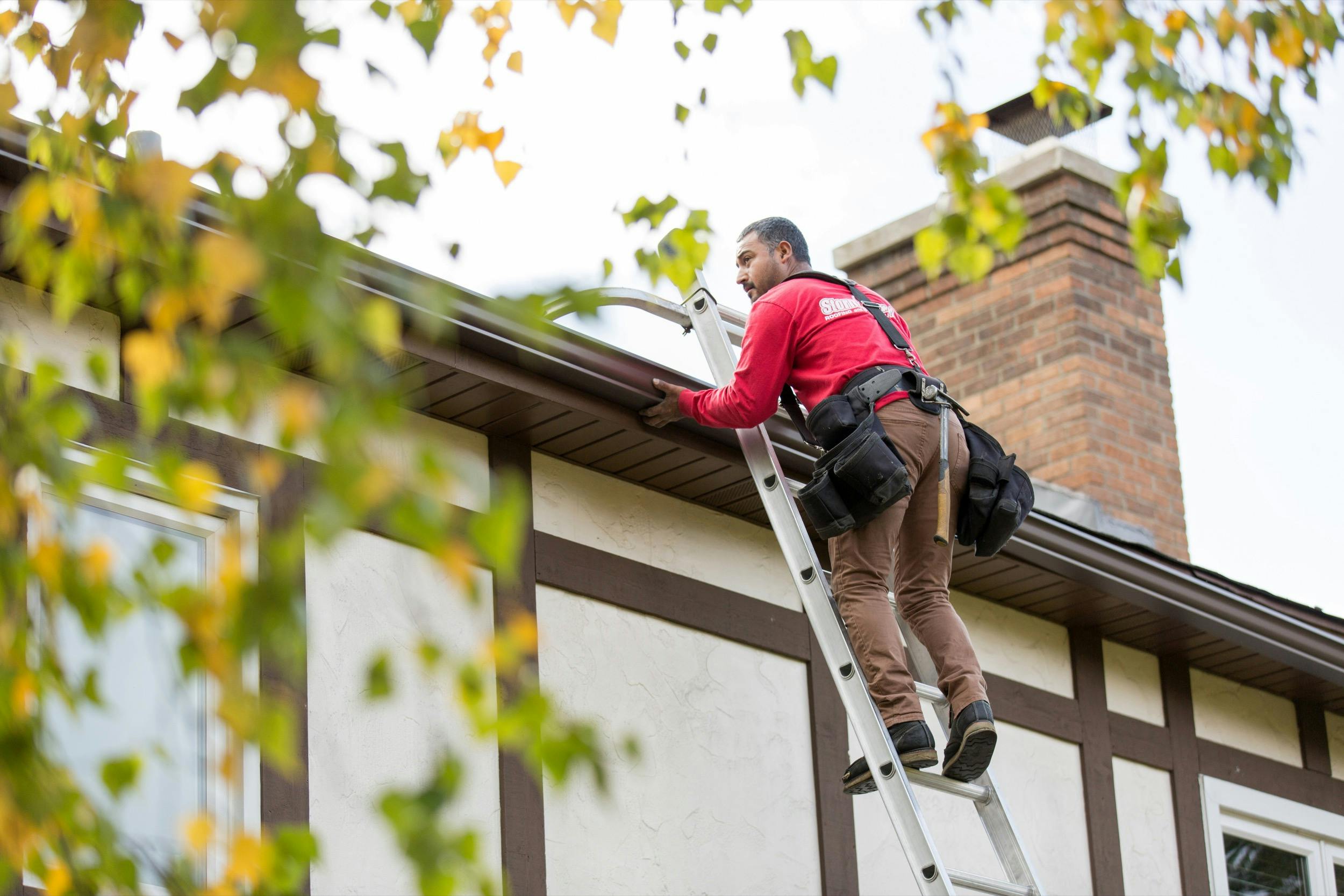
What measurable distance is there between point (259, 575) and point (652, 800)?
424cm

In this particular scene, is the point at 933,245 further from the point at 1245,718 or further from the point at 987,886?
the point at 1245,718

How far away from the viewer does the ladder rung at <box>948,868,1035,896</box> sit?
5.89m

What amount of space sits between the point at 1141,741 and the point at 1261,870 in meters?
0.99

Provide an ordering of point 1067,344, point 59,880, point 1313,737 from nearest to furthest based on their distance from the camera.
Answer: point 59,880, point 1313,737, point 1067,344

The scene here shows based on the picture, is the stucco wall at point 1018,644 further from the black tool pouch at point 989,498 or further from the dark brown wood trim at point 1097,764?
the black tool pouch at point 989,498

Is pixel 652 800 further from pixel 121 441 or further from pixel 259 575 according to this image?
pixel 259 575

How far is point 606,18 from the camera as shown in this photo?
460cm

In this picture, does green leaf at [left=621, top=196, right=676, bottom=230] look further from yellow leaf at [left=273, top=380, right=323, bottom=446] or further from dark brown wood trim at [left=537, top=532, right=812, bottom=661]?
yellow leaf at [left=273, top=380, right=323, bottom=446]

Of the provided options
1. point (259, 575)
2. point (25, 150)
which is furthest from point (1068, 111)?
point (25, 150)

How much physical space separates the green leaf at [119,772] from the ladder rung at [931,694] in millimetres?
3713

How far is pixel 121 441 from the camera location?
5.81 metres

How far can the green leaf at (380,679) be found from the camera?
2.44m

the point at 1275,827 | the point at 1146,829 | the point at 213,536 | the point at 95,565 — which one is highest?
the point at 213,536

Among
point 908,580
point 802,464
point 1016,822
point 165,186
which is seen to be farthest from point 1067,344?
point 165,186
